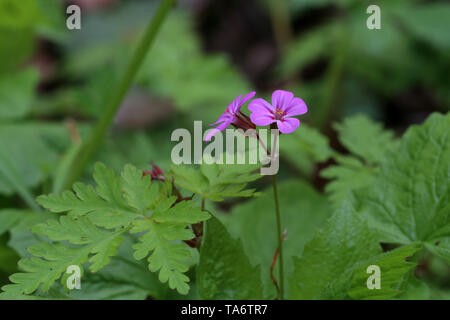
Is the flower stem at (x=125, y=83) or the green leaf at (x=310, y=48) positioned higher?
the green leaf at (x=310, y=48)

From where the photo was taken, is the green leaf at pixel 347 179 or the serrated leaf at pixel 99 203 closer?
the serrated leaf at pixel 99 203

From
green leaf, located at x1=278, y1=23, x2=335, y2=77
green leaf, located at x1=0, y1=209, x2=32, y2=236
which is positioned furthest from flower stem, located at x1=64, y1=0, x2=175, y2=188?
green leaf, located at x1=278, y1=23, x2=335, y2=77

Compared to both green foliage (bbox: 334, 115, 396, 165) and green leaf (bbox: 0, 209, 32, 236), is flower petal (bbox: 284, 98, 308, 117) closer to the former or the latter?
green foliage (bbox: 334, 115, 396, 165)

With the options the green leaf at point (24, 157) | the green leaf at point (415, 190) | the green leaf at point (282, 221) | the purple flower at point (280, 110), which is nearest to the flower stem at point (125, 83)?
the green leaf at point (24, 157)

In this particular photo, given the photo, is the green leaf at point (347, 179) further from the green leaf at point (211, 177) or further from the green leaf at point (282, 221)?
the green leaf at point (211, 177)

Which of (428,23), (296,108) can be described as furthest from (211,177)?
(428,23)

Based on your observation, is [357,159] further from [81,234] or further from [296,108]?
[81,234]
